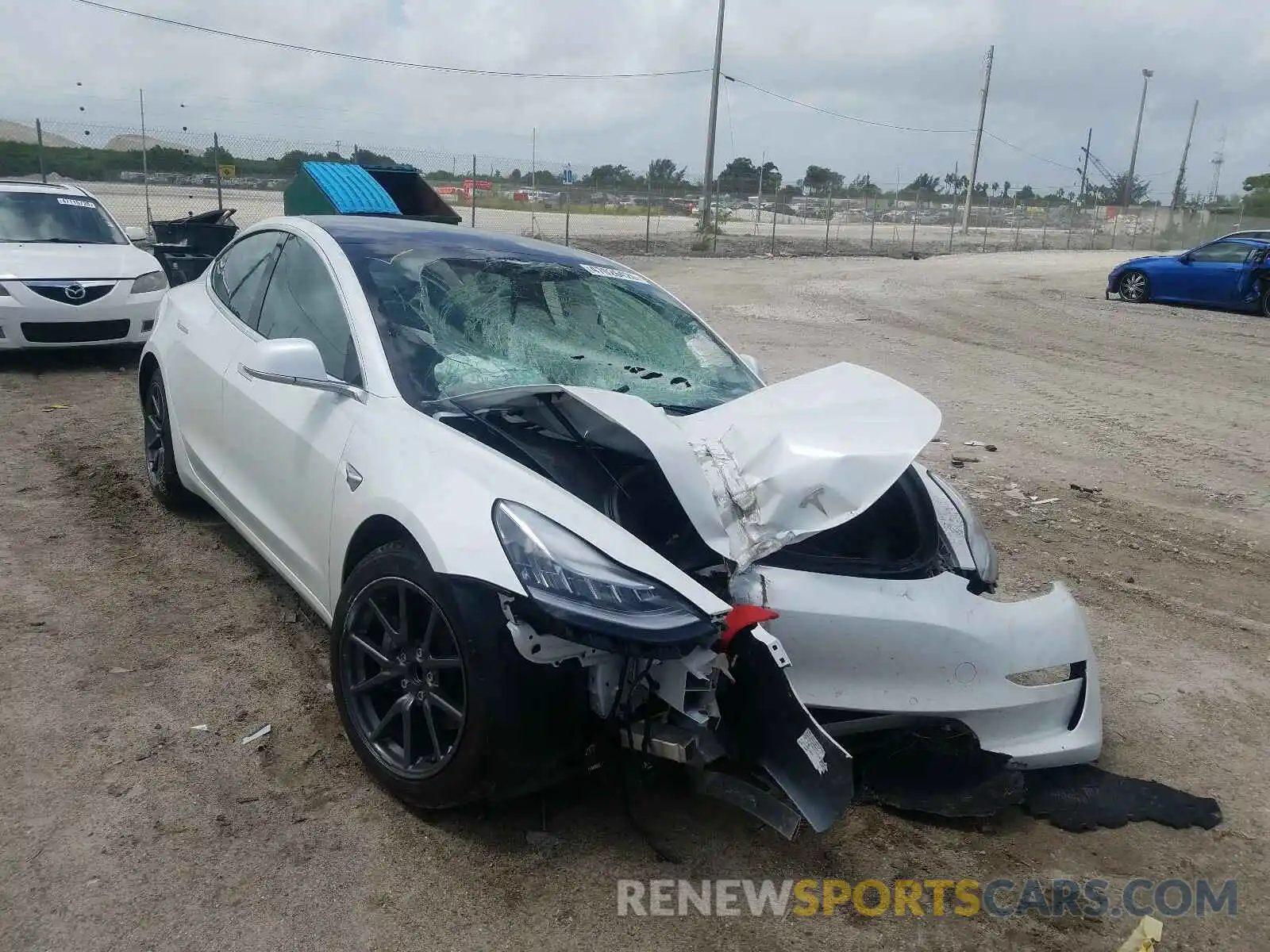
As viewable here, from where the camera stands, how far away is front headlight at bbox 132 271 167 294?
918 centimetres

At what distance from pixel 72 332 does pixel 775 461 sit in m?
8.03

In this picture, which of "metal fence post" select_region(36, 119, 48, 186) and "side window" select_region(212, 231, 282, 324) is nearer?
"side window" select_region(212, 231, 282, 324)

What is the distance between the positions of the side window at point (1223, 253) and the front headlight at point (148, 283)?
54.6 ft

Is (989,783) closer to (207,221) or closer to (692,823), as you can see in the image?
(692,823)

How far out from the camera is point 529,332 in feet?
12.8

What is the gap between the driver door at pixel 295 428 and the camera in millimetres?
3363

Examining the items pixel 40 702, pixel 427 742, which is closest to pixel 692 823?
pixel 427 742

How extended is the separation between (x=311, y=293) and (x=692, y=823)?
246cm

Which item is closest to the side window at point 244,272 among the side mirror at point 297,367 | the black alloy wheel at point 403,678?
the side mirror at point 297,367

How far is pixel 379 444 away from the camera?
10.2 feet

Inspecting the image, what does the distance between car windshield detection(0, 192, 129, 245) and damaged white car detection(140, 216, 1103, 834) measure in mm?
7074

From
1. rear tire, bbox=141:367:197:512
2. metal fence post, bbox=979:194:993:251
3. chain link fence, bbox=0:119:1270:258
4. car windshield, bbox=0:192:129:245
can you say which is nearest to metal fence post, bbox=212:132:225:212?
chain link fence, bbox=0:119:1270:258

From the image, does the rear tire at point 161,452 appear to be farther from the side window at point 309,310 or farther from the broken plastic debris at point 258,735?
the broken plastic debris at point 258,735

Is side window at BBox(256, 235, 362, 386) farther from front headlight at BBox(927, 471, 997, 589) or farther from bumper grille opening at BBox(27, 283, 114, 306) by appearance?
bumper grille opening at BBox(27, 283, 114, 306)
